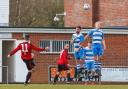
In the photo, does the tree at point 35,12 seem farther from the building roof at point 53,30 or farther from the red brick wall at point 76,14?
the building roof at point 53,30

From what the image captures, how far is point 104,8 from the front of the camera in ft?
173

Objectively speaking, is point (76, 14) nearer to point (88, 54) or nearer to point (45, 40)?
point (45, 40)

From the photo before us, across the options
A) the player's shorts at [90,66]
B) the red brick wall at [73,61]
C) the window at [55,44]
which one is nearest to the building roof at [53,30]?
the red brick wall at [73,61]

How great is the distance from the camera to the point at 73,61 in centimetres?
4447

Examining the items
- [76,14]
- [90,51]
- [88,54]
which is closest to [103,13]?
[76,14]

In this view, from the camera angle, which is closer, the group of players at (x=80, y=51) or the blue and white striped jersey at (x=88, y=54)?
the group of players at (x=80, y=51)

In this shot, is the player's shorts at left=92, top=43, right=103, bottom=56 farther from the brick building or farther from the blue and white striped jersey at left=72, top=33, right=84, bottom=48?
the brick building

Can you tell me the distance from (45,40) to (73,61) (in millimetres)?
2269

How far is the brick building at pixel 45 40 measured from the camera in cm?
4381

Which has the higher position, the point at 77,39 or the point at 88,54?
the point at 77,39

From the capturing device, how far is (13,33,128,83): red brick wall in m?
43.8

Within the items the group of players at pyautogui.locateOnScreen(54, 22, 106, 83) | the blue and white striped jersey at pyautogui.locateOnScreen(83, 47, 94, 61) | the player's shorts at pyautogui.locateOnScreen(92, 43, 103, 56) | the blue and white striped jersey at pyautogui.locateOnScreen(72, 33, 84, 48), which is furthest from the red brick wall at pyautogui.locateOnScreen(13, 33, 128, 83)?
the player's shorts at pyautogui.locateOnScreen(92, 43, 103, 56)
